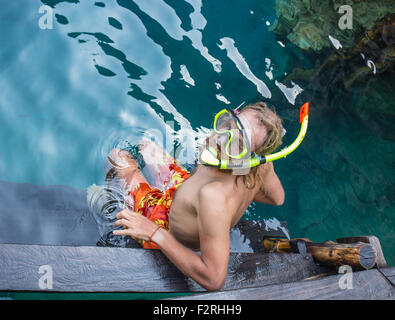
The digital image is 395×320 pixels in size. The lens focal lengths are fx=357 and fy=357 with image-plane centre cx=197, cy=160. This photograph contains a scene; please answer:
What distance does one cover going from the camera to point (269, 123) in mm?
2297

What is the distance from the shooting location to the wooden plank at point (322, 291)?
1819mm

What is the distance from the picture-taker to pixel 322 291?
6.40 feet

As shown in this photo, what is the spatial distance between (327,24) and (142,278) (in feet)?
15.3

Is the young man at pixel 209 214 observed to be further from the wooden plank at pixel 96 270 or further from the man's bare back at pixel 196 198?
the wooden plank at pixel 96 270

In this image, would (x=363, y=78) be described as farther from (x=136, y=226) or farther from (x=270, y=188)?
(x=136, y=226)

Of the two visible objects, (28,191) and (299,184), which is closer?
(28,191)

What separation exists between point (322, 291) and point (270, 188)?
1.10 metres

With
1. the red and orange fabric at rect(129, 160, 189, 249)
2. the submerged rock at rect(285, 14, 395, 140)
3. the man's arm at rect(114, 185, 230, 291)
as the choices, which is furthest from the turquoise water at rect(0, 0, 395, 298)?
the man's arm at rect(114, 185, 230, 291)

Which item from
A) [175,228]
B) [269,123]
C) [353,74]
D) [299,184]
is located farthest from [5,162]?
[353,74]

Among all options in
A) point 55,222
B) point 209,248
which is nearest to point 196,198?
point 209,248

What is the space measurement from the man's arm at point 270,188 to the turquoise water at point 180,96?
53.0 inches

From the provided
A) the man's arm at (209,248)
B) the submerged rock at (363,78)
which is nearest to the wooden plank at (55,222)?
the man's arm at (209,248)

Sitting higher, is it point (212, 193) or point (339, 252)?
point (212, 193)

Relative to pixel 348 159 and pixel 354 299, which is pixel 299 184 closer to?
pixel 348 159
